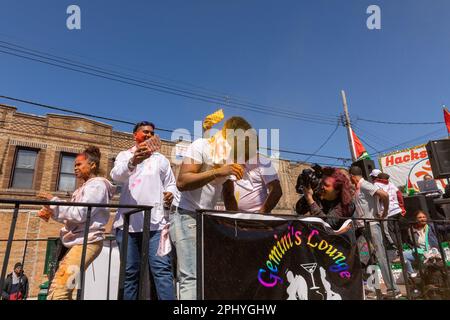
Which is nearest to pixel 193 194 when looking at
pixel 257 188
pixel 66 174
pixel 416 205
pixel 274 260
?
pixel 274 260

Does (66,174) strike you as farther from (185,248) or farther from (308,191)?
(185,248)

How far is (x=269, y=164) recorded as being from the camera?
3.35 m

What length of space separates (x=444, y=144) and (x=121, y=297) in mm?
8105

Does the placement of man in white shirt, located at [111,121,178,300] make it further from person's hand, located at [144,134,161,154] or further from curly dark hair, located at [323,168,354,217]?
curly dark hair, located at [323,168,354,217]

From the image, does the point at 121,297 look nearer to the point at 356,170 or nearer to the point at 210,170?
the point at 210,170

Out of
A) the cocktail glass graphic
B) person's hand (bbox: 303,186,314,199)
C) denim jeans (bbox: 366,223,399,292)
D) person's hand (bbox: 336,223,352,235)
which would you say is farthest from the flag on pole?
the cocktail glass graphic

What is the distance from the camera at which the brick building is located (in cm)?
1308

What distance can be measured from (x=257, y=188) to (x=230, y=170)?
0.95 m

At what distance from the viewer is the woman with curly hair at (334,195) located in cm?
358

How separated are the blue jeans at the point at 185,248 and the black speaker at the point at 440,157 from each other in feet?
23.4

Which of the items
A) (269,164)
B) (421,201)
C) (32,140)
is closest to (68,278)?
(269,164)

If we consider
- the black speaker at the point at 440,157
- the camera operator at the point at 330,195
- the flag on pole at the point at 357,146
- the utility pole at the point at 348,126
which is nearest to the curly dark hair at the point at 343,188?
the camera operator at the point at 330,195

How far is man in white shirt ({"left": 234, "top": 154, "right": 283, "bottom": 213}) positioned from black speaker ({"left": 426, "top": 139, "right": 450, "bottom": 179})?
5.88 m

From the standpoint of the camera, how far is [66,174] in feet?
49.7
